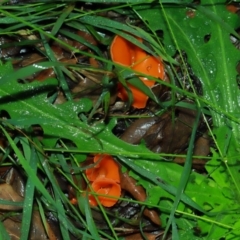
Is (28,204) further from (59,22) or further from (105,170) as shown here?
(59,22)

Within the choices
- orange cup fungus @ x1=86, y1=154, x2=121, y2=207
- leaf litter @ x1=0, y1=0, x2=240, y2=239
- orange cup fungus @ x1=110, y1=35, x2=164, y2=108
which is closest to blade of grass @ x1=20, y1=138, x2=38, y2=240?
leaf litter @ x1=0, y1=0, x2=240, y2=239

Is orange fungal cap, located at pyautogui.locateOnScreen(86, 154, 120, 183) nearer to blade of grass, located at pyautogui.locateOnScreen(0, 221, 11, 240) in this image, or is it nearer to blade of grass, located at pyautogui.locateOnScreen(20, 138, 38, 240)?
blade of grass, located at pyautogui.locateOnScreen(20, 138, 38, 240)

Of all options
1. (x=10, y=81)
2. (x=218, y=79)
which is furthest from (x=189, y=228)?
(x=10, y=81)

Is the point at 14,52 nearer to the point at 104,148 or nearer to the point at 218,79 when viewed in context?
the point at 104,148

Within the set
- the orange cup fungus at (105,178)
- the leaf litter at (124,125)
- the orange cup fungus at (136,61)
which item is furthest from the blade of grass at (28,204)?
the orange cup fungus at (136,61)

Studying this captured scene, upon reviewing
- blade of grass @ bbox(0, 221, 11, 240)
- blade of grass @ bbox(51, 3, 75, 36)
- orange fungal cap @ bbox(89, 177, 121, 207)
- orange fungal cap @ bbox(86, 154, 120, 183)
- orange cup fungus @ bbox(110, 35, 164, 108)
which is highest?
blade of grass @ bbox(51, 3, 75, 36)

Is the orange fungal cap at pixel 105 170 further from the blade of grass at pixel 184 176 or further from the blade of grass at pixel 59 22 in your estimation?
the blade of grass at pixel 59 22
